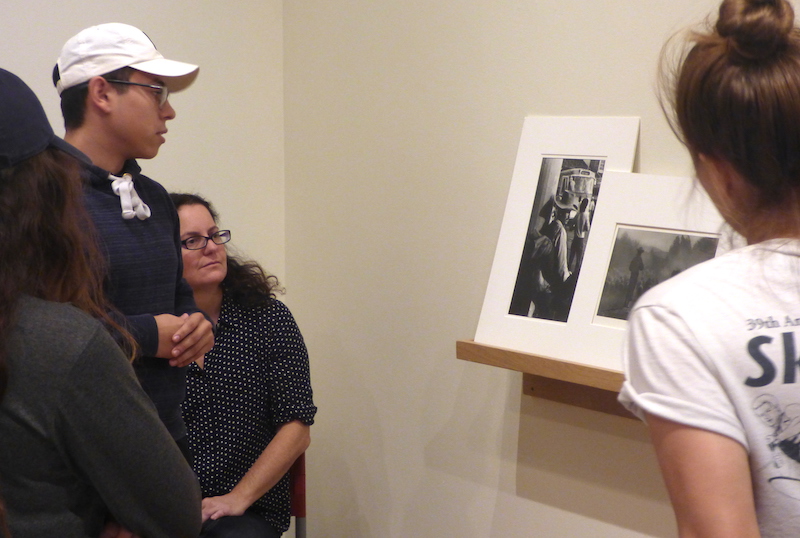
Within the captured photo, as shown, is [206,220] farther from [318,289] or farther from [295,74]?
[295,74]

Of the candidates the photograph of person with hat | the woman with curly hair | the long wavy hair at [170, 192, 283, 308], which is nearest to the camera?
the photograph of person with hat

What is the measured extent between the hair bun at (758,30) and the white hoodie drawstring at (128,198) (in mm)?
1017

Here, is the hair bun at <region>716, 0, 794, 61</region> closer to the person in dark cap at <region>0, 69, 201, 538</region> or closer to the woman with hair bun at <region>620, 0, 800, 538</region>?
the woman with hair bun at <region>620, 0, 800, 538</region>

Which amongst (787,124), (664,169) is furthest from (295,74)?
(787,124)

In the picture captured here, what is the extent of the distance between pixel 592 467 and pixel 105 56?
1467 millimetres

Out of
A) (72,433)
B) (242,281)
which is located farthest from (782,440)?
(242,281)

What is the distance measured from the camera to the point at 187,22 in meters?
2.37

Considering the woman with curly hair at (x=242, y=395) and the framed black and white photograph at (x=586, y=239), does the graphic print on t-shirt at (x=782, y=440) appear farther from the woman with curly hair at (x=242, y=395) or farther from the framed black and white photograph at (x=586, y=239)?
the woman with curly hair at (x=242, y=395)

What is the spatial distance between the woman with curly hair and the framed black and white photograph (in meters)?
0.57

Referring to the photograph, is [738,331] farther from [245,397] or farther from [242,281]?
[242,281]

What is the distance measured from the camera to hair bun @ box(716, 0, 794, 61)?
68 cm

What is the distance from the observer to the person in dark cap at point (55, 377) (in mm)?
786

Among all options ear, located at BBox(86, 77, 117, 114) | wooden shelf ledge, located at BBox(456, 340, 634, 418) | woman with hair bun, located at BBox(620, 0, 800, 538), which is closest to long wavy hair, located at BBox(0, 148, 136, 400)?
ear, located at BBox(86, 77, 117, 114)

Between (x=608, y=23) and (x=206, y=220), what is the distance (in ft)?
3.85
